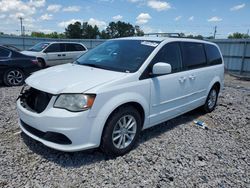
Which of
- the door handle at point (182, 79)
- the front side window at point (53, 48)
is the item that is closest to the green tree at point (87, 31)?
the front side window at point (53, 48)

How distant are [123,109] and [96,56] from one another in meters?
1.43

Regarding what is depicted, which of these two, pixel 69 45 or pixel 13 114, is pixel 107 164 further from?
pixel 69 45

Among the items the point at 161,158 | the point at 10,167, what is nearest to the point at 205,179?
the point at 161,158

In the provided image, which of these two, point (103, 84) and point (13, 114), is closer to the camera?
point (103, 84)

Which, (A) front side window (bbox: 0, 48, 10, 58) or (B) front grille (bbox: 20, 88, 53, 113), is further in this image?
(A) front side window (bbox: 0, 48, 10, 58)

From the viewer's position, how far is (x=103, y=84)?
298 centimetres

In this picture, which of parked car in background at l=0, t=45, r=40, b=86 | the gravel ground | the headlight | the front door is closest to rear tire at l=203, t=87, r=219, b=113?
the gravel ground

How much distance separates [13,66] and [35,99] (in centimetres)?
531

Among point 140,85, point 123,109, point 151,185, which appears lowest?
point 151,185

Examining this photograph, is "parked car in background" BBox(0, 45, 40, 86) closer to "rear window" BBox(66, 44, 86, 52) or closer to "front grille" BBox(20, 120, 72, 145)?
"rear window" BBox(66, 44, 86, 52)

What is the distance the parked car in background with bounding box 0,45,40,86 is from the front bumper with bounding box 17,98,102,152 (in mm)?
5461

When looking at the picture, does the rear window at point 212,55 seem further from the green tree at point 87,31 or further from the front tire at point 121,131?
the green tree at point 87,31

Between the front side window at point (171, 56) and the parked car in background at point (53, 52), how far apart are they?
9185mm

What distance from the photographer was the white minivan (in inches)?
112
